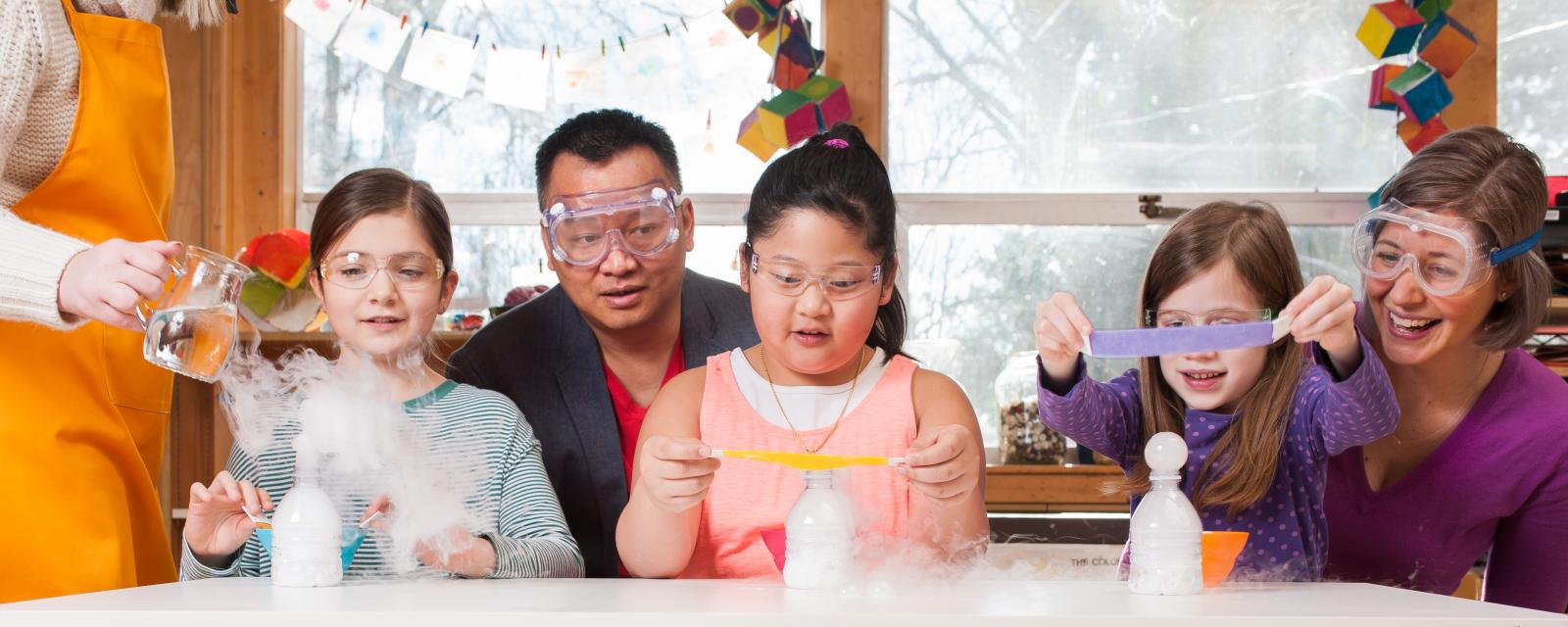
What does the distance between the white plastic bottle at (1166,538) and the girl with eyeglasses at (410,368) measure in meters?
0.72

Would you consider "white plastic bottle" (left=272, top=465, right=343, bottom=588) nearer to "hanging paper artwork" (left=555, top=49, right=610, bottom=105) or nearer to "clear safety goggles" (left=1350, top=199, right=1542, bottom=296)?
"clear safety goggles" (left=1350, top=199, right=1542, bottom=296)

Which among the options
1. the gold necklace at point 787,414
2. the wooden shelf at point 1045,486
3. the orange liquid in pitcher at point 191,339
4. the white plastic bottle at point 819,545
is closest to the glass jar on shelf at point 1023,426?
the wooden shelf at point 1045,486

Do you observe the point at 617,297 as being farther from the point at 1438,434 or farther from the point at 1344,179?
the point at 1344,179

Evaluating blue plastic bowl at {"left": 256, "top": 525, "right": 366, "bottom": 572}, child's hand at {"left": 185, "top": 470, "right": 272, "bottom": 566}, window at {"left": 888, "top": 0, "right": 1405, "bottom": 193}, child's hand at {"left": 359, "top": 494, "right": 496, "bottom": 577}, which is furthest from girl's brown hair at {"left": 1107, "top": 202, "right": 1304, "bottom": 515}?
window at {"left": 888, "top": 0, "right": 1405, "bottom": 193}

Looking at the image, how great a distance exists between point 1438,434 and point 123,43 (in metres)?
1.92

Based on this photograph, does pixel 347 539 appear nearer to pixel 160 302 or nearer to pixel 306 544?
pixel 306 544

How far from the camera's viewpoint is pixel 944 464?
1480 mm

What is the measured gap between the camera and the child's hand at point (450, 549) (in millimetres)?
1485

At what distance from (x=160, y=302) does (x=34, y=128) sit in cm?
36

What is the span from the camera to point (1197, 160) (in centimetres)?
406

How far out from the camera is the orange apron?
5.03ft

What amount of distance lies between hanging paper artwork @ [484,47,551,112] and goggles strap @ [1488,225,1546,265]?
270 cm

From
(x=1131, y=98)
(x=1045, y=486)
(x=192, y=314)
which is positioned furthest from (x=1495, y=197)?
(x=1131, y=98)

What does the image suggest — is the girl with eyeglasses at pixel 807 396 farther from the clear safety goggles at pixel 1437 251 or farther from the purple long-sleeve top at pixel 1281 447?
the clear safety goggles at pixel 1437 251
